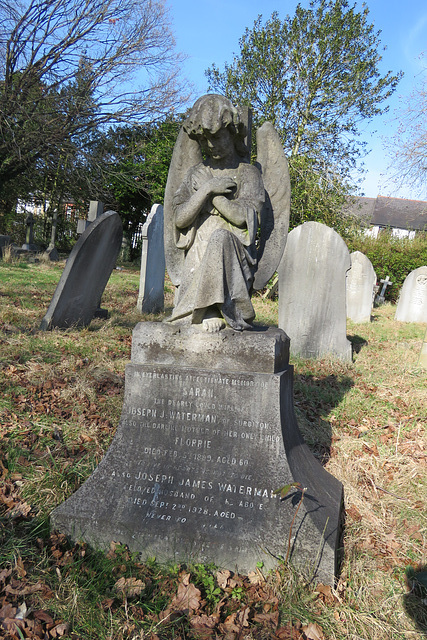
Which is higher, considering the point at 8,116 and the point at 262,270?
the point at 8,116

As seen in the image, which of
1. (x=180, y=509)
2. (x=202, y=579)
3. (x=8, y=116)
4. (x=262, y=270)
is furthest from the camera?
(x=8, y=116)

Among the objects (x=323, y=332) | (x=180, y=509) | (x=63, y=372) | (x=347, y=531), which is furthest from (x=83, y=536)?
(x=323, y=332)

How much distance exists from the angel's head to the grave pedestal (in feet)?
4.41

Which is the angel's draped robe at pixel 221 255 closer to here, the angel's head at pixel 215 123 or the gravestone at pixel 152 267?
the angel's head at pixel 215 123

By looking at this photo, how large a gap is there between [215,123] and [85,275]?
4229mm

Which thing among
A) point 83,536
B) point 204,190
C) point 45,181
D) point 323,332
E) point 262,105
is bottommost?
point 83,536

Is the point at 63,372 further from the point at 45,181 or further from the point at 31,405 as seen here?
the point at 45,181

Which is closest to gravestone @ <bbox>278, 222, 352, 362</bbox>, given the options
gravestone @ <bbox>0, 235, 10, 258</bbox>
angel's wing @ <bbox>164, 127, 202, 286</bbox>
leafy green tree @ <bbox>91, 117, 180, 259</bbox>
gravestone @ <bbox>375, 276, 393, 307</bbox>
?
angel's wing @ <bbox>164, 127, 202, 286</bbox>

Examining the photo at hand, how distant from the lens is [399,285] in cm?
1641

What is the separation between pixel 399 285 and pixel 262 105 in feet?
35.8

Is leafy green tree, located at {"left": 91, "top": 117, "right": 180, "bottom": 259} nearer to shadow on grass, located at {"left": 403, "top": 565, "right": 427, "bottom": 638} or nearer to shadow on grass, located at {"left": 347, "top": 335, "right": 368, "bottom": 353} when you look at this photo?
shadow on grass, located at {"left": 347, "top": 335, "right": 368, "bottom": 353}


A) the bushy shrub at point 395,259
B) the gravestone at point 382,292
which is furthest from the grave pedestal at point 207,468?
the bushy shrub at point 395,259

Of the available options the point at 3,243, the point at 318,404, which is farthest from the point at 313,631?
the point at 3,243

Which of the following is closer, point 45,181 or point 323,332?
point 323,332
